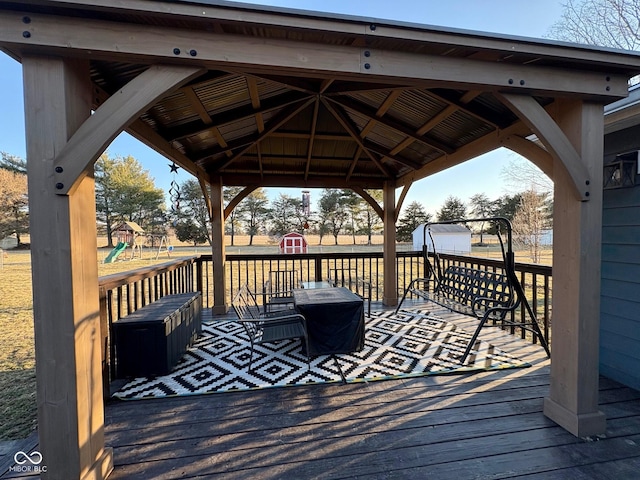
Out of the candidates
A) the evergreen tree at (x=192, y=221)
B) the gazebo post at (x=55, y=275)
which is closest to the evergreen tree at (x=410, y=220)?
the evergreen tree at (x=192, y=221)

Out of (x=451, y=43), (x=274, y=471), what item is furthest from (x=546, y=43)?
(x=274, y=471)

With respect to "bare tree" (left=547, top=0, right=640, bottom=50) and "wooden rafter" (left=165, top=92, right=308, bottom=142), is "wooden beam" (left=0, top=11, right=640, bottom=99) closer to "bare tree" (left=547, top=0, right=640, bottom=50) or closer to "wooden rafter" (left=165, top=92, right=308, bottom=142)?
"wooden rafter" (left=165, top=92, right=308, bottom=142)

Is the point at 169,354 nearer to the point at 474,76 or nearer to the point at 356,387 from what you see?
the point at 356,387

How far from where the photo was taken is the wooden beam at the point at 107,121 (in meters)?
1.40

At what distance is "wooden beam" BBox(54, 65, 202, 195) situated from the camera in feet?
4.60

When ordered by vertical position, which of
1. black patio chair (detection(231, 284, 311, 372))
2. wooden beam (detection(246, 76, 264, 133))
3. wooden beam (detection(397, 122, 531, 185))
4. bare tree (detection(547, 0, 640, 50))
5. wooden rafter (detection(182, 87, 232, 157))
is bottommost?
black patio chair (detection(231, 284, 311, 372))

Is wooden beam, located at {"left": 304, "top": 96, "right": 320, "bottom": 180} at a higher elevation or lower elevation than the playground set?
higher

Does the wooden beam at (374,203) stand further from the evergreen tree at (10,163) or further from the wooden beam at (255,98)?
the evergreen tree at (10,163)

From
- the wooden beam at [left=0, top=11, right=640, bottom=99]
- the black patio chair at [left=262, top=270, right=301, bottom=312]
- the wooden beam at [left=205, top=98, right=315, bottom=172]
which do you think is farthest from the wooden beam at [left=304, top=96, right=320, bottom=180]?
the black patio chair at [left=262, top=270, right=301, bottom=312]

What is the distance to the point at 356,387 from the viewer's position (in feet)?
8.12

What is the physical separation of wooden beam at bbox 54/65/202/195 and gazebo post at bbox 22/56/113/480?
0.20 feet

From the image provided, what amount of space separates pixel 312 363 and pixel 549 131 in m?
2.69

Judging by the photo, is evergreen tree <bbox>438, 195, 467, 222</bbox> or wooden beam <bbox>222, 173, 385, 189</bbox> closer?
wooden beam <bbox>222, 173, 385, 189</bbox>

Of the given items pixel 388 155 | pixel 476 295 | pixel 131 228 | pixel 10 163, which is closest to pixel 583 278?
pixel 476 295
